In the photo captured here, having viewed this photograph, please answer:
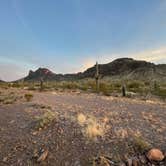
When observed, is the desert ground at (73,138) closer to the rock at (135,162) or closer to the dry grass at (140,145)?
the dry grass at (140,145)

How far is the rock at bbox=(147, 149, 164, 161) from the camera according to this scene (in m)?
6.86

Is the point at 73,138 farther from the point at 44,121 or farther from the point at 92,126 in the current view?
the point at 44,121

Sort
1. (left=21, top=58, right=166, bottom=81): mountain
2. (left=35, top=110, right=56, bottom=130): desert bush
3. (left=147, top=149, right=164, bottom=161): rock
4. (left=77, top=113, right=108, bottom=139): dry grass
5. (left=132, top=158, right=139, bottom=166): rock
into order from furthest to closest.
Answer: (left=21, top=58, right=166, bottom=81): mountain, (left=35, top=110, right=56, bottom=130): desert bush, (left=77, top=113, right=108, bottom=139): dry grass, (left=147, top=149, right=164, bottom=161): rock, (left=132, top=158, right=139, bottom=166): rock

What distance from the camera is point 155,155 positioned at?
6.91 metres

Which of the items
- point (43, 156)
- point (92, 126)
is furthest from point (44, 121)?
point (43, 156)

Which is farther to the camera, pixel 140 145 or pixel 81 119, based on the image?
pixel 81 119

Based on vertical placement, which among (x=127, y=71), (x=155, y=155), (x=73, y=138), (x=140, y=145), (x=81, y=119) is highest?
(x=127, y=71)

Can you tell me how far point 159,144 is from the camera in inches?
303

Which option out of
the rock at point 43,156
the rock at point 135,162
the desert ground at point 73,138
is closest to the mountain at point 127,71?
→ the desert ground at point 73,138

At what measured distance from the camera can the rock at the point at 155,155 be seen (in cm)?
686

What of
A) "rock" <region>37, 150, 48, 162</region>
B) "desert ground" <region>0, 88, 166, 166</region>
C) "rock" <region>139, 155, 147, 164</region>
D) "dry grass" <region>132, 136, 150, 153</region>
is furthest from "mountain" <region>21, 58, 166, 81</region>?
"rock" <region>139, 155, 147, 164</region>

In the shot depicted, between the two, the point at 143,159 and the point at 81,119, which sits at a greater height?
the point at 81,119

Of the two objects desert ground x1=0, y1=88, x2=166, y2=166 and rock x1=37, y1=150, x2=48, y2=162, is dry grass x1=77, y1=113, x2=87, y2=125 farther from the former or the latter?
rock x1=37, y1=150, x2=48, y2=162

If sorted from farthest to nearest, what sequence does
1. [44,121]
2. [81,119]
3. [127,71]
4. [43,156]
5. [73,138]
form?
[127,71] < [81,119] < [44,121] < [73,138] < [43,156]
